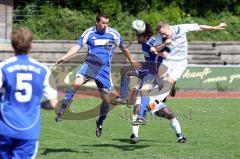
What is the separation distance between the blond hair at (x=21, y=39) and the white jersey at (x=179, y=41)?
5.54 metres

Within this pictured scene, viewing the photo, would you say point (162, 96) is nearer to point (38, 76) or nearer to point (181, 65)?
point (181, 65)

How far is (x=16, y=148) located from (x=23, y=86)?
24.2 inches

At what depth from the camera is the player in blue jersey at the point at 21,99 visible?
21.6ft

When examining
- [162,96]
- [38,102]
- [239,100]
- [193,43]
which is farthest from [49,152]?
[193,43]

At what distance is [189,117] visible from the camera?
1711cm

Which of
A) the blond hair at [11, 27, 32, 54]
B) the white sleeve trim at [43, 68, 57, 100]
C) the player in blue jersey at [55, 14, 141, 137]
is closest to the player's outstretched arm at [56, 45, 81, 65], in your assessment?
the player in blue jersey at [55, 14, 141, 137]

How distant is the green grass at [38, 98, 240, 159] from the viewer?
414 inches

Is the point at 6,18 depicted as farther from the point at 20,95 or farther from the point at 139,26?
the point at 20,95

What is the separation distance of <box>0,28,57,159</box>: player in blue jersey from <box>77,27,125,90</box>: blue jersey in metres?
5.37

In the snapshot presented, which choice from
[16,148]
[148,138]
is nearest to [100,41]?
[148,138]

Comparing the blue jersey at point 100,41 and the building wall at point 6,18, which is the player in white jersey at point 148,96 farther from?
the building wall at point 6,18

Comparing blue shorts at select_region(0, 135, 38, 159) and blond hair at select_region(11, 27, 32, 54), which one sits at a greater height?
blond hair at select_region(11, 27, 32, 54)

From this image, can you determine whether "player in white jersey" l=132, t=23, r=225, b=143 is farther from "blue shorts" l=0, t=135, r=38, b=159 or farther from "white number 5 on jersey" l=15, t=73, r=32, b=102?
"white number 5 on jersey" l=15, t=73, r=32, b=102

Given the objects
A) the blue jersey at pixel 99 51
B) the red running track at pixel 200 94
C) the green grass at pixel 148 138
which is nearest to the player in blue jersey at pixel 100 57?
the blue jersey at pixel 99 51
